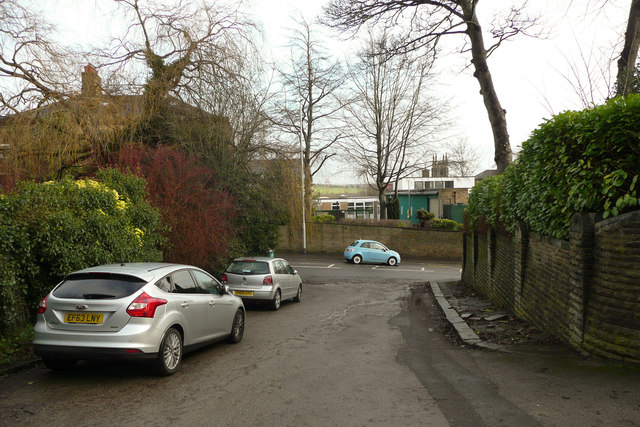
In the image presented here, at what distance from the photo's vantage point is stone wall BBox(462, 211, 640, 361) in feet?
20.5

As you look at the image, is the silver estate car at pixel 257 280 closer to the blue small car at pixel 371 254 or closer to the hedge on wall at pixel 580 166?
the hedge on wall at pixel 580 166

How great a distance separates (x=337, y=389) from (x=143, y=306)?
8.66 ft

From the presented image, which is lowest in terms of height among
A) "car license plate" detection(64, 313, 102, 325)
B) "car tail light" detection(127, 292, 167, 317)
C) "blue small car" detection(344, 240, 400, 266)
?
"blue small car" detection(344, 240, 400, 266)

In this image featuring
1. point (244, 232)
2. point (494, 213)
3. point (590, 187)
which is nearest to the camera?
point (590, 187)

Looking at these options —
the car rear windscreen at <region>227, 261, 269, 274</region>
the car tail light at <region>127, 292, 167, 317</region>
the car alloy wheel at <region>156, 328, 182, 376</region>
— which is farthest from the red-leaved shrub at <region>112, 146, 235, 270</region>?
the car tail light at <region>127, 292, 167, 317</region>

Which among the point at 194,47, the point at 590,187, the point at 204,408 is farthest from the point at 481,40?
the point at 204,408

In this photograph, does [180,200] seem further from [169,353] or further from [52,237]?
[169,353]

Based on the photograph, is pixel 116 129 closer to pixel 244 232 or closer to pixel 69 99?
pixel 69 99

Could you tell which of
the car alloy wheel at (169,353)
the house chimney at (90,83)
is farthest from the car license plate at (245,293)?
the car alloy wheel at (169,353)

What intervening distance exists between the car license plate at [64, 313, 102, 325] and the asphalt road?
762 millimetres

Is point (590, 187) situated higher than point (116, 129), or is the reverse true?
point (116, 129)

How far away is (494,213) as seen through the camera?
546 inches

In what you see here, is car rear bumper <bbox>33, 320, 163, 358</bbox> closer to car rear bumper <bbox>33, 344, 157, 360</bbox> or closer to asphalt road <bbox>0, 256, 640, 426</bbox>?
car rear bumper <bbox>33, 344, 157, 360</bbox>

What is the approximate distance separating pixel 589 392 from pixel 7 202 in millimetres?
8611
